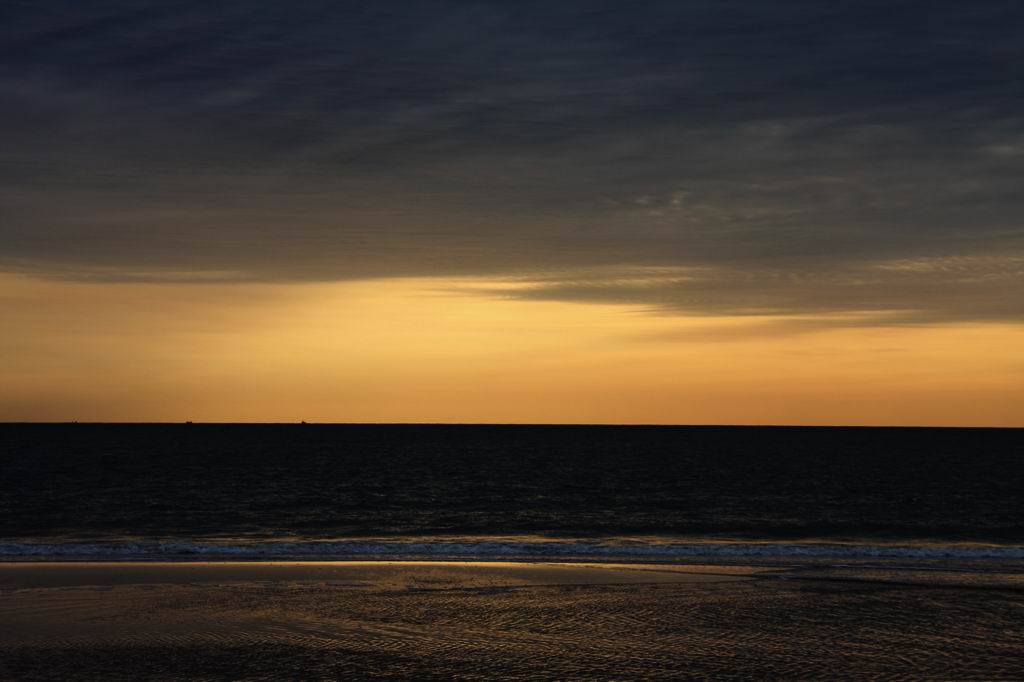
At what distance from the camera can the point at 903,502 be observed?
69.2 m

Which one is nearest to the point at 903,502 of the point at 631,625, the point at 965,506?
the point at 965,506

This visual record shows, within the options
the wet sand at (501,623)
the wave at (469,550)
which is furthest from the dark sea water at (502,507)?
the wet sand at (501,623)

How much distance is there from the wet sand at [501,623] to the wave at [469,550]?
4027 millimetres

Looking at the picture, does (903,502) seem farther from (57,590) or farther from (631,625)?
(57,590)

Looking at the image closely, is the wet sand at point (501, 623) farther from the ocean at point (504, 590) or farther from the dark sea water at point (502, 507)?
the dark sea water at point (502, 507)

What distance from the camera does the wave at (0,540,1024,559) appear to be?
3400cm

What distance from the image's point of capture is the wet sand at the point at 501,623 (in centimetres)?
1761

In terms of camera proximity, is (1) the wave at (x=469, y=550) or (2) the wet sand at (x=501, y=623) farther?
(1) the wave at (x=469, y=550)

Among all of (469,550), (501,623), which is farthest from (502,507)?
(501,623)

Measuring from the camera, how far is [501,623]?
21312 mm

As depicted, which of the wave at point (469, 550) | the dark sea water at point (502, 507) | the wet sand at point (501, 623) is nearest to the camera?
the wet sand at point (501, 623)

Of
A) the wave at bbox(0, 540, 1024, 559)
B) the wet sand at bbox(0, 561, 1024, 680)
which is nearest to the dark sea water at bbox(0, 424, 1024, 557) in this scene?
the wave at bbox(0, 540, 1024, 559)

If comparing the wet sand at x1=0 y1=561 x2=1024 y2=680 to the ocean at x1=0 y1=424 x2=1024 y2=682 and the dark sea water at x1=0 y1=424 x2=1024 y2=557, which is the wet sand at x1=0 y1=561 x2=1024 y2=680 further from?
the dark sea water at x1=0 y1=424 x2=1024 y2=557

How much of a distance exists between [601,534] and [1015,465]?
96.3 meters
